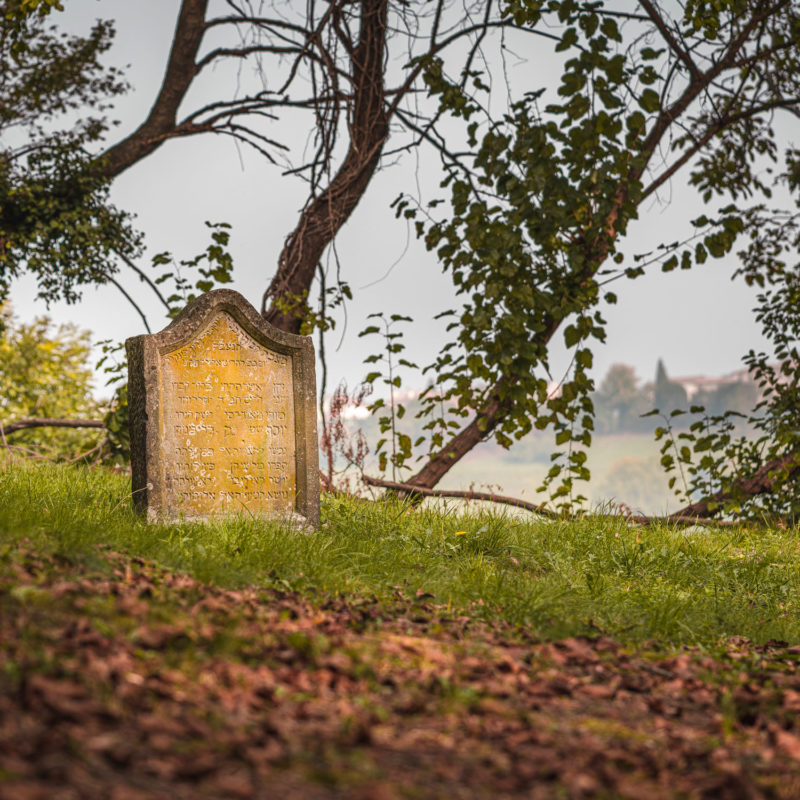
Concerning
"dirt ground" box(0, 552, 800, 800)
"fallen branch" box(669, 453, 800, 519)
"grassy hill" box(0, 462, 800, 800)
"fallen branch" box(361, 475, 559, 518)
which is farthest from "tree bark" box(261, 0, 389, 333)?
"dirt ground" box(0, 552, 800, 800)

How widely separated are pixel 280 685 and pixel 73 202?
863 centimetres

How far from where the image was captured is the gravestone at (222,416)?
604 centimetres

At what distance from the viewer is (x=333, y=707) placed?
2.75m

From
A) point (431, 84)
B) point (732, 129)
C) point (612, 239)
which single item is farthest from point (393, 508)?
point (732, 129)

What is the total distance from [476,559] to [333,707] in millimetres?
2831

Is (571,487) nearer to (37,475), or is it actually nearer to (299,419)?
(299,419)

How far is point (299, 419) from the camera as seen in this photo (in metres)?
6.54

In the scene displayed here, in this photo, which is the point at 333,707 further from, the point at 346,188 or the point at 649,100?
the point at 346,188

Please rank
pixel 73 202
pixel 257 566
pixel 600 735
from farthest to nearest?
pixel 73 202 < pixel 257 566 < pixel 600 735

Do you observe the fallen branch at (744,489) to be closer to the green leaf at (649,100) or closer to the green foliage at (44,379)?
the green leaf at (649,100)

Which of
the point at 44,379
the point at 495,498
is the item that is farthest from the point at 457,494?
the point at 44,379

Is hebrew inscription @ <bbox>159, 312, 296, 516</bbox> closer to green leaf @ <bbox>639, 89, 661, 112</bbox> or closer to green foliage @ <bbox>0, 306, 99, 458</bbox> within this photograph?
green leaf @ <bbox>639, 89, 661, 112</bbox>

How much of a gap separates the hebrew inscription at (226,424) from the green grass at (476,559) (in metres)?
0.49

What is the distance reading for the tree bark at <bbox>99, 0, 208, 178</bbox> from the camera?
1013 centimetres
